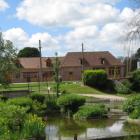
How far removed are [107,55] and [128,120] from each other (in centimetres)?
6416

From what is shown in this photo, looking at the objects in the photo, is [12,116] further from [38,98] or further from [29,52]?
[29,52]

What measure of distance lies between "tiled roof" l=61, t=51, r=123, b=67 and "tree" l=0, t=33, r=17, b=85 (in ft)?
138

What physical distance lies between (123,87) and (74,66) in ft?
87.8

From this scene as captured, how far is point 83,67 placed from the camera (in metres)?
98.9

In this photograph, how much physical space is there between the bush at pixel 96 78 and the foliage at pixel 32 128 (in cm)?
4706

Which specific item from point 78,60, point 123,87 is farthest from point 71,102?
point 78,60

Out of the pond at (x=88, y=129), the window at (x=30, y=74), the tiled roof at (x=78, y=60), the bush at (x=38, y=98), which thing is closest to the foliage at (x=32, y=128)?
the pond at (x=88, y=129)

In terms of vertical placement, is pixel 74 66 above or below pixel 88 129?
above

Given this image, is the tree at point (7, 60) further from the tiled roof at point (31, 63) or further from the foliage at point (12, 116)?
the tiled roof at point (31, 63)

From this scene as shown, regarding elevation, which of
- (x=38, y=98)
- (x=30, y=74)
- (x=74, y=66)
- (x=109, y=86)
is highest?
(x=74, y=66)

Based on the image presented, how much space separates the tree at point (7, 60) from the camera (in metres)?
56.1

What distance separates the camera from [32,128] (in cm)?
2823

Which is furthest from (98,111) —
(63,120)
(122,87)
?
(122,87)

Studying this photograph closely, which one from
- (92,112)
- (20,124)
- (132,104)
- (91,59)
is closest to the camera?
(20,124)
